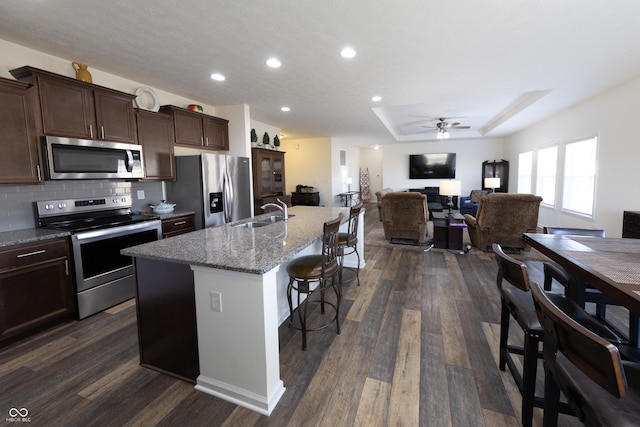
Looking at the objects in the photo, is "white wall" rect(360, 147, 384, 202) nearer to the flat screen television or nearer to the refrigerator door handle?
the flat screen television

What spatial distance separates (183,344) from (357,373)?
1186 millimetres

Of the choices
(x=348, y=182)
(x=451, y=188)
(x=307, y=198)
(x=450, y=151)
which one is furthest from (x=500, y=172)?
(x=307, y=198)

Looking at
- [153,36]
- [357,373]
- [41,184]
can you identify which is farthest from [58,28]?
[357,373]

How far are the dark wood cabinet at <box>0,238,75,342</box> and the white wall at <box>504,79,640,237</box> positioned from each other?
22.5ft

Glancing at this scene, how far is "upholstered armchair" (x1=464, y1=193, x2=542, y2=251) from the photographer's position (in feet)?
14.1

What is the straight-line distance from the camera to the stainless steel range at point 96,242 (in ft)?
A: 8.93

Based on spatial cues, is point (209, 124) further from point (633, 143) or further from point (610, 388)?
point (633, 143)

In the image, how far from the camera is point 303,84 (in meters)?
3.91

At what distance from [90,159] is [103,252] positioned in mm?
1005

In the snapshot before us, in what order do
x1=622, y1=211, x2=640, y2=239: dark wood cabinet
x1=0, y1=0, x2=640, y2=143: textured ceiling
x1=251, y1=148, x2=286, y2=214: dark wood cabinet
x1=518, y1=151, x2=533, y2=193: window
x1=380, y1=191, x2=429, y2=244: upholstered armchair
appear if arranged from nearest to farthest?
x1=0, y1=0, x2=640, y2=143: textured ceiling
x1=622, y1=211, x2=640, y2=239: dark wood cabinet
x1=380, y1=191, x2=429, y2=244: upholstered armchair
x1=251, y1=148, x2=286, y2=214: dark wood cabinet
x1=518, y1=151, x2=533, y2=193: window

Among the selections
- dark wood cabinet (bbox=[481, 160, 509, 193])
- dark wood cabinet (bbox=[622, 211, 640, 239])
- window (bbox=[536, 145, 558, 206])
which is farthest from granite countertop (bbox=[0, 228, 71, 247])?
dark wood cabinet (bbox=[481, 160, 509, 193])

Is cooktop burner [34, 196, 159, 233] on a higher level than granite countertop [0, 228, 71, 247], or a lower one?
higher

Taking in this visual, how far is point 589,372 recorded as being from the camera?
914 mm
